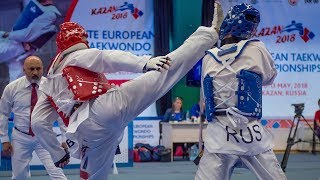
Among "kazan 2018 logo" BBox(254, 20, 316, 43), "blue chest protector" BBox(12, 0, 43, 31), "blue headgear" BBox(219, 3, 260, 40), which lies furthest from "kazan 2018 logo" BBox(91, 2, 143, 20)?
"blue headgear" BBox(219, 3, 260, 40)

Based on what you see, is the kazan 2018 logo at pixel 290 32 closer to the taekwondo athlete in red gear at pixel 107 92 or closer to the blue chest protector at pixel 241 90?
the taekwondo athlete in red gear at pixel 107 92

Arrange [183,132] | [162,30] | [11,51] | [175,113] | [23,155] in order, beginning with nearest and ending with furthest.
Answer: [23,155], [183,132], [175,113], [11,51], [162,30]

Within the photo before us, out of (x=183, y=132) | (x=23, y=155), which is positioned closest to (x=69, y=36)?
(x=23, y=155)

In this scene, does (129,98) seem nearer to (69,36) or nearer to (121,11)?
(69,36)

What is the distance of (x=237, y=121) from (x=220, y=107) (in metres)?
0.20

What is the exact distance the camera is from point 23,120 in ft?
27.4

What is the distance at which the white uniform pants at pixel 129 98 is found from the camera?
17.0ft

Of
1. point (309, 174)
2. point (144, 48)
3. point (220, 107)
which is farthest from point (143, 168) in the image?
point (220, 107)

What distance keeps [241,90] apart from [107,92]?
1263mm

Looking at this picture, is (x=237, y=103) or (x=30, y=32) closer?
(x=237, y=103)

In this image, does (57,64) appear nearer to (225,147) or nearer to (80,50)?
(80,50)

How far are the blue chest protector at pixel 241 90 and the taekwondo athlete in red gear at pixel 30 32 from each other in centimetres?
1248

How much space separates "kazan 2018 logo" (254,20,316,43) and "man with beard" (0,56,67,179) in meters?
11.2

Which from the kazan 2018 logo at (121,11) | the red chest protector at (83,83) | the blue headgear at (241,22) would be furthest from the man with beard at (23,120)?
the kazan 2018 logo at (121,11)
